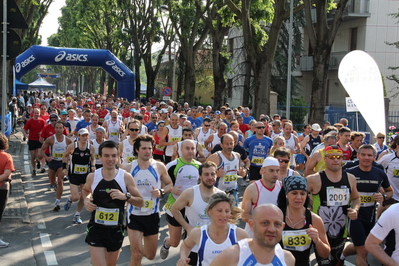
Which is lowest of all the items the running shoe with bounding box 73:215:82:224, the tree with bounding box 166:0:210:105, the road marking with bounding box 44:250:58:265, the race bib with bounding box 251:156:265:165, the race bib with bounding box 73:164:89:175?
the road marking with bounding box 44:250:58:265

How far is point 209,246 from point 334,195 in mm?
2111

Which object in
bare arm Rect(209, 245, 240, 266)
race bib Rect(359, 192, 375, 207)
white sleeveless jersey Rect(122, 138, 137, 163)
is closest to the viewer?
bare arm Rect(209, 245, 240, 266)

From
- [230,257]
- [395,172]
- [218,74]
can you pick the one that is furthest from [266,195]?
[218,74]

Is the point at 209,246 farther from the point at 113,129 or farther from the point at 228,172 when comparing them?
the point at 113,129

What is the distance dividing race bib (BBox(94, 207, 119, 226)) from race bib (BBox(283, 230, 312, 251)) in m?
1.89

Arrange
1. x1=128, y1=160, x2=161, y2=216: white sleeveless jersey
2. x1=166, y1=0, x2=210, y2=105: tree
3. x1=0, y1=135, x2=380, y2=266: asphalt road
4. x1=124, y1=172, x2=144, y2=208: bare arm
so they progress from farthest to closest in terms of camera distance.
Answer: x1=166, y1=0, x2=210, y2=105: tree < x1=0, y1=135, x2=380, y2=266: asphalt road < x1=128, y1=160, x2=161, y2=216: white sleeveless jersey < x1=124, y1=172, x2=144, y2=208: bare arm

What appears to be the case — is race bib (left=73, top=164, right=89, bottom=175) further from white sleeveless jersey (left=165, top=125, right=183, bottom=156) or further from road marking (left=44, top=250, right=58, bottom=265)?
white sleeveless jersey (left=165, top=125, right=183, bottom=156)

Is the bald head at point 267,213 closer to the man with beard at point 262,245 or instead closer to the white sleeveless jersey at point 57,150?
the man with beard at point 262,245

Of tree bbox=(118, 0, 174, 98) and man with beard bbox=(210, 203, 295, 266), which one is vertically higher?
tree bbox=(118, 0, 174, 98)

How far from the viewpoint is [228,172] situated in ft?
27.2

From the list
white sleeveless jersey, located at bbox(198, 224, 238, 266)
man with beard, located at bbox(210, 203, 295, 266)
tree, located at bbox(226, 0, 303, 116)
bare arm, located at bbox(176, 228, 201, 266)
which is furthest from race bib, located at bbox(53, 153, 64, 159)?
tree, located at bbox(226, 0, 303, 116)

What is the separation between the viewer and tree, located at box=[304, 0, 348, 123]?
1711 centimetres

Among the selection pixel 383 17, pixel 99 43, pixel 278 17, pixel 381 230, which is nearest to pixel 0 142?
pixel 381 230

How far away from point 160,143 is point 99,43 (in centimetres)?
4467
